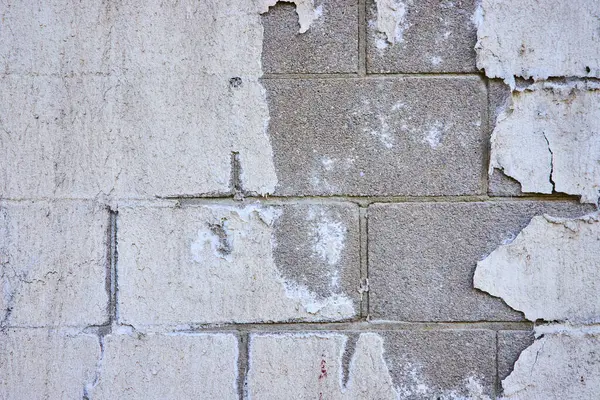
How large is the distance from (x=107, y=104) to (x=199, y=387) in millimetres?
939

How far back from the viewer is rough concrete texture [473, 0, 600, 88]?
1739mm

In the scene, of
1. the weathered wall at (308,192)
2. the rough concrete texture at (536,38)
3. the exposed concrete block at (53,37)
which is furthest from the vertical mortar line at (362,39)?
the exposed concrete block at (53,37)

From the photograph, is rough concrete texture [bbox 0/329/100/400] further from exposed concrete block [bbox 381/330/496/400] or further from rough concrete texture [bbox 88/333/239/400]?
exposed concrete block [bbox 381/330/496/400]

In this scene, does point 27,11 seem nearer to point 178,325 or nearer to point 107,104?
point 107,104

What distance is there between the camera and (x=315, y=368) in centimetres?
173

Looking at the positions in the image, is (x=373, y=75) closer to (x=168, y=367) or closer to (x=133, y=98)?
(x=133, y=98)

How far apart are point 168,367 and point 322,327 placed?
499 millimetres

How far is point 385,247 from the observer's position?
1.74 m

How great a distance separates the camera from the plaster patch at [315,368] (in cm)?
172

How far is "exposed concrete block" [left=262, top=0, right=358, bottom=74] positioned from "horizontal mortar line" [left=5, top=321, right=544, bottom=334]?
81 cm

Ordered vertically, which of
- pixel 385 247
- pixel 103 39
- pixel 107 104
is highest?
pixel 103 39

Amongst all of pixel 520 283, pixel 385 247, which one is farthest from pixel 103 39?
pixel 520 283

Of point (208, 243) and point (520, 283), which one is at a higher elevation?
point (208, 243)

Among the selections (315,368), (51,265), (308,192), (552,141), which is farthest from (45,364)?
(552,141)
